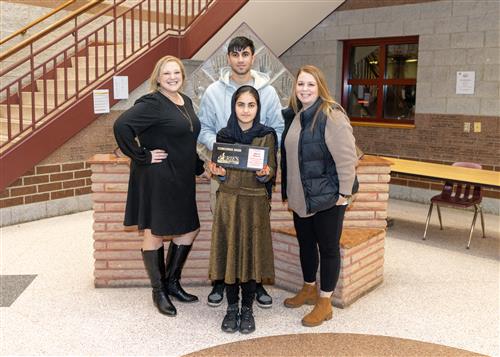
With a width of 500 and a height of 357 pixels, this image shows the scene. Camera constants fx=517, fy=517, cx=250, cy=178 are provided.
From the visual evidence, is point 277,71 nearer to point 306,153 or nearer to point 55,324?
point 306,153

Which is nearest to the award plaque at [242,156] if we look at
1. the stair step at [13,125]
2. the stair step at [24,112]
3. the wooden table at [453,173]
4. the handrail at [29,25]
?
the wooden table at [453,173]

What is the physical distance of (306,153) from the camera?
9.43ft

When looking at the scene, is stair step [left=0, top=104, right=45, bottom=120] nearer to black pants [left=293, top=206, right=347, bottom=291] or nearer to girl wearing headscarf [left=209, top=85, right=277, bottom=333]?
girl wearing headscarf [left=209, top=85, right=277, bottom=333]

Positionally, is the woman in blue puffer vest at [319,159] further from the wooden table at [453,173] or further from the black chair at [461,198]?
the black chair at [461,198]

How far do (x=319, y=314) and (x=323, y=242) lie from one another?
46 centimetres

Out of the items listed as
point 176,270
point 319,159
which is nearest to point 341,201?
point 319,159

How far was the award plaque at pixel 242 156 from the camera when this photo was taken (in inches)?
108

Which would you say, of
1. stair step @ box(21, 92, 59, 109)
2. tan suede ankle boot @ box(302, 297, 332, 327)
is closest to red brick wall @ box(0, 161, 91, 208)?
stair step @ box(21, 92, 59, 109)

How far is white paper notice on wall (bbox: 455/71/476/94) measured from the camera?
6273 millimetres

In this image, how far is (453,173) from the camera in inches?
192

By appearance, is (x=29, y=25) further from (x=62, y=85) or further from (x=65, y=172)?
(x=65, y=172)

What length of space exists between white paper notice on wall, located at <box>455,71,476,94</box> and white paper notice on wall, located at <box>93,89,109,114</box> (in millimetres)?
4265

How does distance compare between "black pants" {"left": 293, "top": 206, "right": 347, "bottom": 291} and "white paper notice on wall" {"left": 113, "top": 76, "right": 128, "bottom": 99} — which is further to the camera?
"white paper notice on wall" {"left": 113, "top": 76, "right": 128, "bottom": 99}

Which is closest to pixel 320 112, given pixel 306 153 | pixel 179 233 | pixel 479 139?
pixel 306 153
